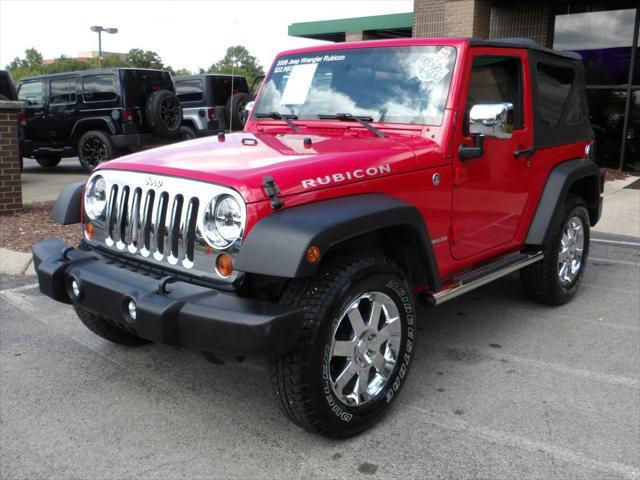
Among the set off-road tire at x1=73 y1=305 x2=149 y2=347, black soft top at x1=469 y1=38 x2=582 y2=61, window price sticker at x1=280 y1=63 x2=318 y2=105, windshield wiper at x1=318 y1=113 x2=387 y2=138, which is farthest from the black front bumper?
black soft top at x1=469 y1=38 x2=582 y2=61

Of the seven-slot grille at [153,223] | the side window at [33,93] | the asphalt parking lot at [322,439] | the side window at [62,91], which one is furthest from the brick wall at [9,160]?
the side window at [33,93]

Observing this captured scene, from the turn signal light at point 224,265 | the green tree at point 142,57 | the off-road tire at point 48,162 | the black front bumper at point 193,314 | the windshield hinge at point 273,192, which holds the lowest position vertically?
the off-road tire at point 48,162

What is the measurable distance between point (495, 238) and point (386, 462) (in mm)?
1844

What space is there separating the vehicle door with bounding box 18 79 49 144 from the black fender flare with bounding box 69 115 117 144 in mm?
801

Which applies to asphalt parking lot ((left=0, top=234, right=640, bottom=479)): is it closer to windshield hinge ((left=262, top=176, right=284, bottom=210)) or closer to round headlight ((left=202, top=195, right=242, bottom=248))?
round headlight ((left=202, top=195, right=242, bottom=248))

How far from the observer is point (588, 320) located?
472 centimetres

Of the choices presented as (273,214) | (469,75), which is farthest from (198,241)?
(469,75)

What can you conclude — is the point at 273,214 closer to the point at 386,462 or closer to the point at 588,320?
the point at 386,462

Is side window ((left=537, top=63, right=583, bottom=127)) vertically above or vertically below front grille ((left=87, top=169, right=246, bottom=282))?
above

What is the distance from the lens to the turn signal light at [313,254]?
8.27 feet

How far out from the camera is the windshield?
369 centimetres

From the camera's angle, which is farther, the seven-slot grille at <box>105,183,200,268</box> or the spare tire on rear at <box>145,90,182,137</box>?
the spare tire on rear at <box>145,90,182,137</box>

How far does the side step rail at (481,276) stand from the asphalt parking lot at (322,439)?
482mm

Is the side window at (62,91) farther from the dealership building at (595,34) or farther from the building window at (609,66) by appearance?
the building window at (609,66)
